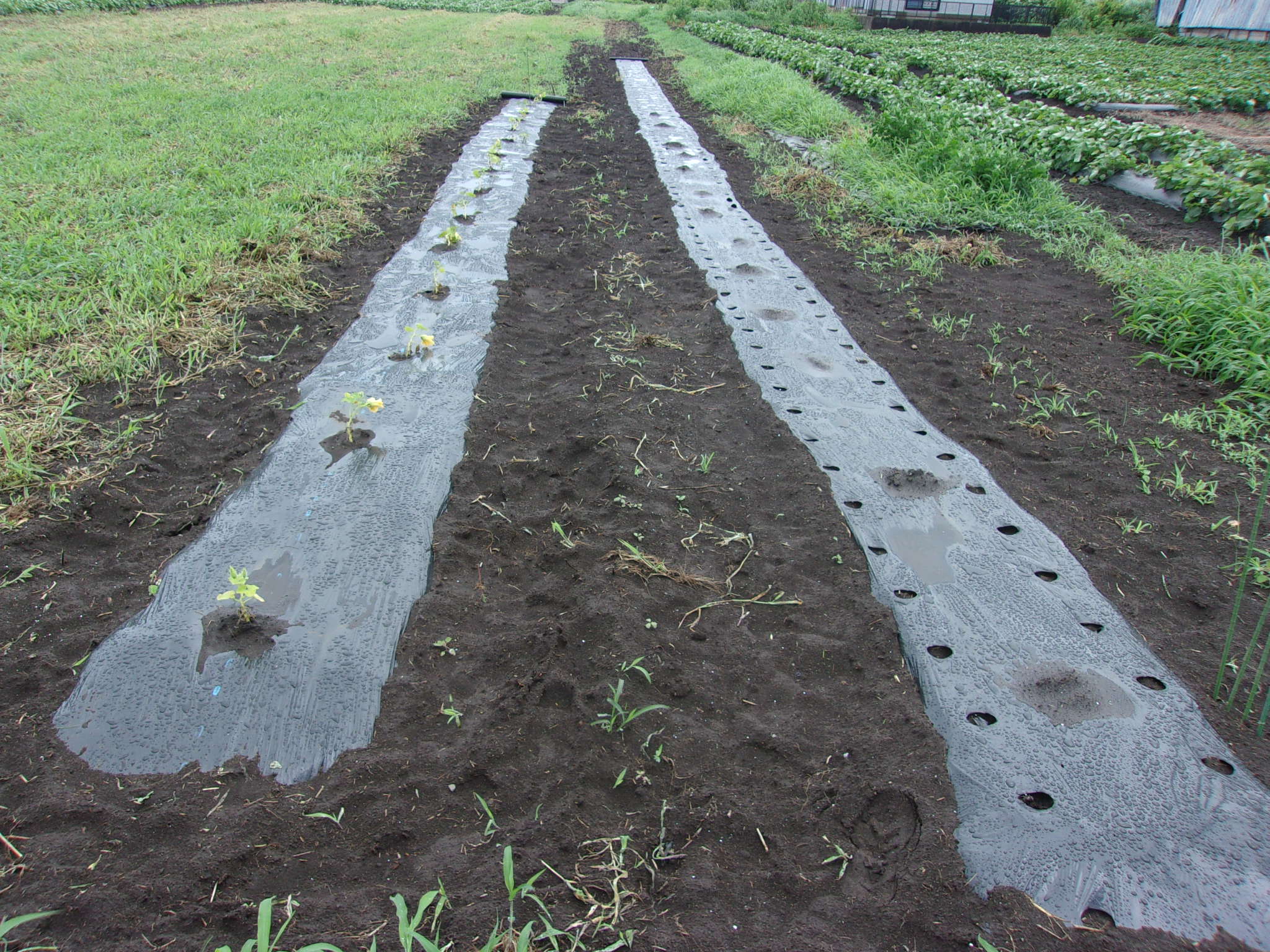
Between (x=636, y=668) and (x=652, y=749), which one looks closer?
(x=652, y=749)

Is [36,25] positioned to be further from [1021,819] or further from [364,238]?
[1021,819]

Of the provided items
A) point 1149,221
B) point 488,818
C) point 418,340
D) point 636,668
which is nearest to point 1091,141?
point 1149,221

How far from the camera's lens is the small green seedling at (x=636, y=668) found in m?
1.72

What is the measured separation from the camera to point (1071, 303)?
3746mm

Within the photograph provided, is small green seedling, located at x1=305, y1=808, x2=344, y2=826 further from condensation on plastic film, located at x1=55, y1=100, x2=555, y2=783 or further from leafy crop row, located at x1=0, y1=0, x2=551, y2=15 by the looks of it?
leafy crop row, located at x1=0, y1=0, x2=551, y2=15

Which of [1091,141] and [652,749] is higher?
[1091,141]

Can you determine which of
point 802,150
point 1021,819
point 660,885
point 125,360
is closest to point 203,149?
point 125,360

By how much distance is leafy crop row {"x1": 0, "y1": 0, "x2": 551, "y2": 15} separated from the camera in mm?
12711

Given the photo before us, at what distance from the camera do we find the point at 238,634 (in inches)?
70.7

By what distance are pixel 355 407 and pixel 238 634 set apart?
40.7 inches

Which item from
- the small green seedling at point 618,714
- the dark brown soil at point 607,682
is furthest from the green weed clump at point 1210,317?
the small green seedling at point 618,714

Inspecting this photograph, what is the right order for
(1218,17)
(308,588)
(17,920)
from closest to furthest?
(17,920), (308,588), (1218,17)

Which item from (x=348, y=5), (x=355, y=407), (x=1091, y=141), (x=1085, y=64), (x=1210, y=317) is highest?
(x=348, y=5)

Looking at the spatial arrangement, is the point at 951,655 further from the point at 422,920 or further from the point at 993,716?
the point at 422,920
